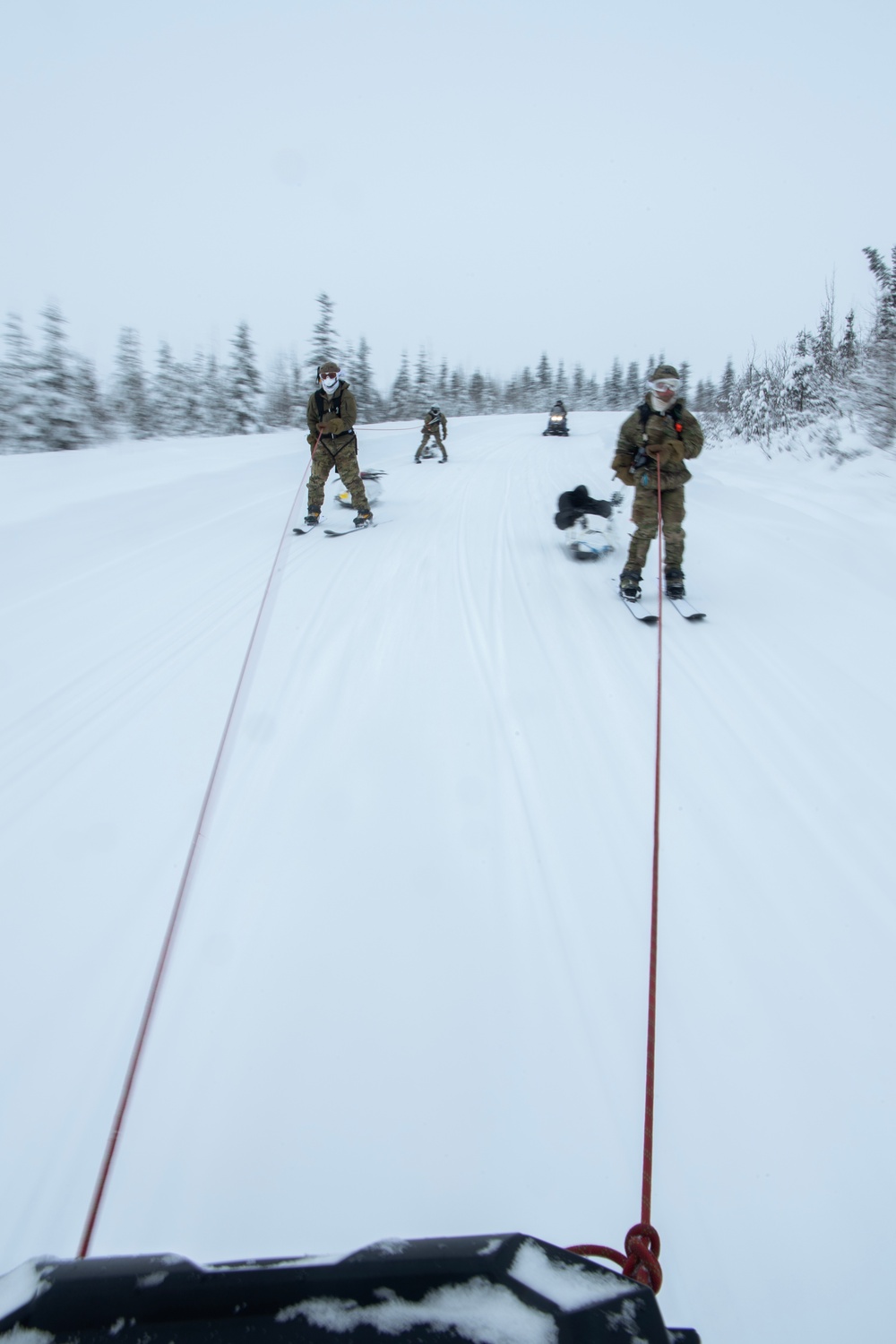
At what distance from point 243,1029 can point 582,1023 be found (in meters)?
0.99

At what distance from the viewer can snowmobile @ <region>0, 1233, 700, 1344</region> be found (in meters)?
0.67

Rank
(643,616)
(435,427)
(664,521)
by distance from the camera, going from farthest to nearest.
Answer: (435,427) < (664,521) < (643,616)

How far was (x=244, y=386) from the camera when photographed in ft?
96.2

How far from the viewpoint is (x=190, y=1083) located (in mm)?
1636

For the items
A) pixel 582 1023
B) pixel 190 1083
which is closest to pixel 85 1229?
pixel 190 1083

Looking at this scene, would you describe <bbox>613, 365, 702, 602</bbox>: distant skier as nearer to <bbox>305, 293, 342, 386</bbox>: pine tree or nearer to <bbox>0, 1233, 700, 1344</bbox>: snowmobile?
<bbox>0, 1233, 700, 1344</bbox>: snowmobile

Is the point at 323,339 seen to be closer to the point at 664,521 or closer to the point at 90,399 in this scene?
the point at 90,399

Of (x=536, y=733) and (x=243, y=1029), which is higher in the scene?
(x=536, y=733)

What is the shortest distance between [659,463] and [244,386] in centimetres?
2993

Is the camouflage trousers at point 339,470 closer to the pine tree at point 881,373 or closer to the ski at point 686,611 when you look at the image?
the ski at point 686,611

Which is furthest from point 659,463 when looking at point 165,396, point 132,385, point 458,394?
point 458,394

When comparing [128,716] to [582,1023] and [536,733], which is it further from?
[582,1023]

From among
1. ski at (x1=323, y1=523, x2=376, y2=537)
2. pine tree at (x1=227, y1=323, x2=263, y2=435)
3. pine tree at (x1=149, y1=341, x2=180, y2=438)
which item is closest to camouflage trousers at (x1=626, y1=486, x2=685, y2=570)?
ski at (x1=323, y1=523, x2=376, y2=537)

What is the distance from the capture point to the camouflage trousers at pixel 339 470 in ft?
24.9
